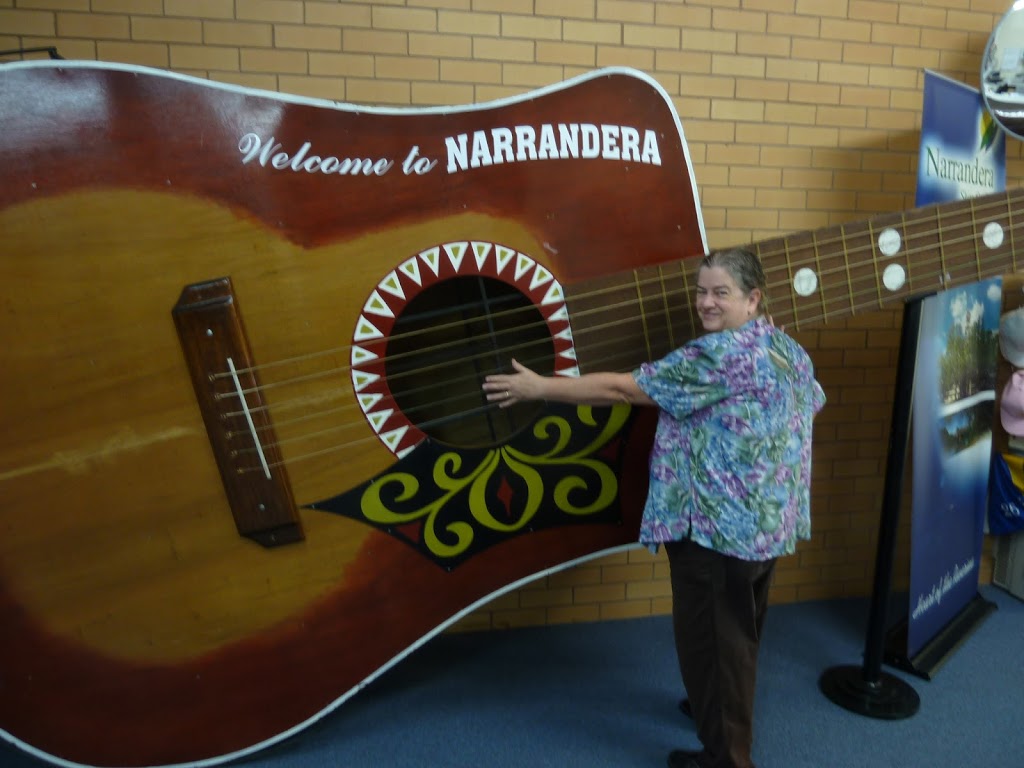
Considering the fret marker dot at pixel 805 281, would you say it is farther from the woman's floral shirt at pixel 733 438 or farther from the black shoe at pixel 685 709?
the black shoe at pixel 685 709

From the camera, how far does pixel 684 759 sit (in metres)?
1.79

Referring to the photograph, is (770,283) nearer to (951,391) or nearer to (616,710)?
(951,391)

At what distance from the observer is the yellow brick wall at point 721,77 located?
200cm

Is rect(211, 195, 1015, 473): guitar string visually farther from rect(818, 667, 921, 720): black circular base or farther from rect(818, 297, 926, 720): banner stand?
rect(818, 667, 921, 720): black circular base

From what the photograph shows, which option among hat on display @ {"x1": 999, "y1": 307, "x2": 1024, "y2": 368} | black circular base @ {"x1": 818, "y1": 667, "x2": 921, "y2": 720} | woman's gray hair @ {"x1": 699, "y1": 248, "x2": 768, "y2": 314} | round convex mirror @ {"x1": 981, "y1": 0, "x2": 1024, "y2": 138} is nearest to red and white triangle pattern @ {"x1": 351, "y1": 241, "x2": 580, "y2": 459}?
woman's gray hair @ {"x1": 699, "y1": 248, "x2": 768, "y2": 314}

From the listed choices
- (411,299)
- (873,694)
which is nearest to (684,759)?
(873,694)

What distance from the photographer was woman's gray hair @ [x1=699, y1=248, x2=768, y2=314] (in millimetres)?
1475

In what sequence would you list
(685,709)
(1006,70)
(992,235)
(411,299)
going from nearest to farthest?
(411,299) → (992,235) → (685,709) → (1006,70)

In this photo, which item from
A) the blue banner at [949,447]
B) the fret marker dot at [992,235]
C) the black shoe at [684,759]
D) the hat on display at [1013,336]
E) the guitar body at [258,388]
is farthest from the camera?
the hat on display at [1013,336]

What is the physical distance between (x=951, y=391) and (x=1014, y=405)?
20.5 inches

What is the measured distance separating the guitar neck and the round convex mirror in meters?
0.51

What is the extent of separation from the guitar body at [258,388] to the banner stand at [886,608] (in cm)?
82

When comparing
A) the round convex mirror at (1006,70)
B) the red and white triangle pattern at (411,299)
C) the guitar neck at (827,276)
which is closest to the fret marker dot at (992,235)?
the guitar neck at (827,276)

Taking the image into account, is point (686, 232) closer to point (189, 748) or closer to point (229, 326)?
point (229, 326)
